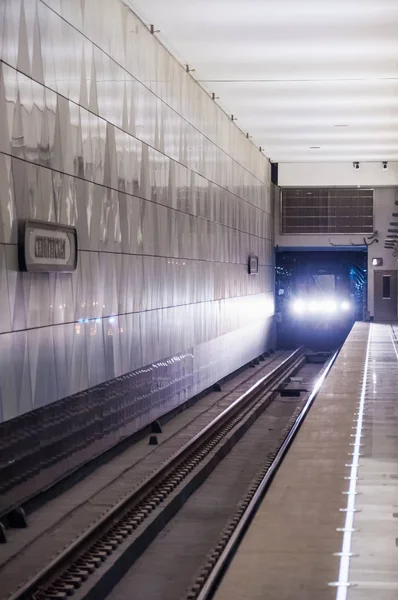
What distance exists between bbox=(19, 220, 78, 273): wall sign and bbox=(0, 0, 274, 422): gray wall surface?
111mm

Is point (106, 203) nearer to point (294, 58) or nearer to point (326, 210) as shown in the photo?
point (294, 58)

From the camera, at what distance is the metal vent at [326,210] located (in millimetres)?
34688

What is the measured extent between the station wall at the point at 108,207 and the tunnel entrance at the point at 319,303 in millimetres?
14691

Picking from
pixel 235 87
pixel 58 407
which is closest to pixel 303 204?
pixel 235 87

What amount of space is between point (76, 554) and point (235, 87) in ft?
41.0

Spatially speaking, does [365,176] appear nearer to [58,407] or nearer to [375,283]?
→ [375,283]

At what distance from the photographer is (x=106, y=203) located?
43.8ft

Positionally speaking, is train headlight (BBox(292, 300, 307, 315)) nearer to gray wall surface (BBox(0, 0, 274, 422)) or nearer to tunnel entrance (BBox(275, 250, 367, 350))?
tunnel entrance (BBox(275, 250, 367, 350))

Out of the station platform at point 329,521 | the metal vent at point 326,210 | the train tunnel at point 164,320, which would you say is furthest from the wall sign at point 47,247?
the metal vent at point 326,210

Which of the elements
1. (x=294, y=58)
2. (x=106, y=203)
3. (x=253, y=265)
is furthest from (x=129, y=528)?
(x=253, y=265)

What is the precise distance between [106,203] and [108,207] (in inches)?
4.3

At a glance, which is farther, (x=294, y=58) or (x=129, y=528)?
(x=294, y=58)

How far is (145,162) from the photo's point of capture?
15.6 meters

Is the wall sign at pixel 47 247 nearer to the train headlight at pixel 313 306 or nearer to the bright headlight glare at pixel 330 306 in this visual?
the train headlight at pixel 313 306
